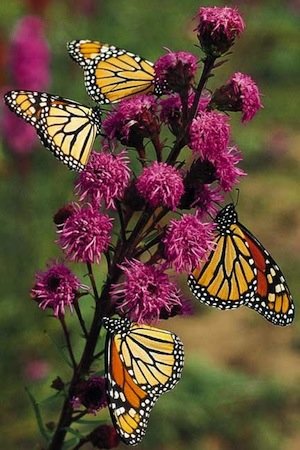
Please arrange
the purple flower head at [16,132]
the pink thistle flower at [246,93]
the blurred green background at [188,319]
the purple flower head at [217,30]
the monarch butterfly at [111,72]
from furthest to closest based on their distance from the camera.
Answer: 1. the purple flower head at [16,132]
2. the blurred green background at [188,319]
3. the monarch butterfly at [111,72]
4. the pink thistle flower at [246,93]
5. the purple flower head at [217,30]

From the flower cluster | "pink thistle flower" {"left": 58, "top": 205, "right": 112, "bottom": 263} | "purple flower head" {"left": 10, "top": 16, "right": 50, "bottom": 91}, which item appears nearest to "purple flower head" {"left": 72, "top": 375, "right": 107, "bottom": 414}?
the flower cluster

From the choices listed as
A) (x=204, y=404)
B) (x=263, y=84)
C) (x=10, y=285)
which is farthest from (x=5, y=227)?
(x=263, y=84)

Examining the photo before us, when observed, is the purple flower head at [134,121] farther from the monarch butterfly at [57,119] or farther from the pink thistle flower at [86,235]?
the pink thistle flower at [86,235]

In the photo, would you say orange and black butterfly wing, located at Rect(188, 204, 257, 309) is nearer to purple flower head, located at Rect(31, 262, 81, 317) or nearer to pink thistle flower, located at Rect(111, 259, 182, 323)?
pink thistle flower, located at Rect(111, 259, 182, 323)

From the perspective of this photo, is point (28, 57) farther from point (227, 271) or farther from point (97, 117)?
point (227, 271)

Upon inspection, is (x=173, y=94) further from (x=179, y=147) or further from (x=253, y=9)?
(x=253, y=9)

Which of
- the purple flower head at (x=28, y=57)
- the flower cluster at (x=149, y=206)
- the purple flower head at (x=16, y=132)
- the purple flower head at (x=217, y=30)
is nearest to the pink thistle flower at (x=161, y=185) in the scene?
the flower cluster at (x=149, y=206)
